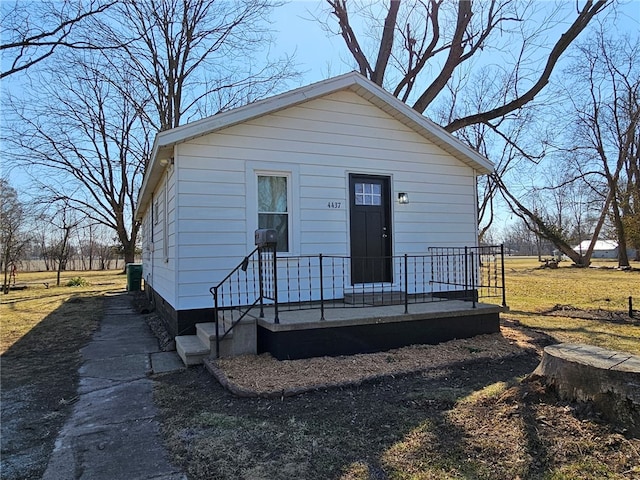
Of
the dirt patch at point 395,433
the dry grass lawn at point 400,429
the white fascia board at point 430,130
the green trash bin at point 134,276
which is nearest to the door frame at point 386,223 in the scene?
the white fascia board at point 430,130

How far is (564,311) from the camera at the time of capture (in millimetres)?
9203

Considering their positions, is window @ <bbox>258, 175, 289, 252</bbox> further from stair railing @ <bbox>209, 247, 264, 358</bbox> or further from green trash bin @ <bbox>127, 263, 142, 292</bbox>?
green trash bin @ <bbox>127, 263, 142, 292</bbox>

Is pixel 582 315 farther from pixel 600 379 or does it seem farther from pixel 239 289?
pixel 239 289

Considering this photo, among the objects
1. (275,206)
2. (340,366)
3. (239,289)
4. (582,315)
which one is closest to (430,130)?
(275,206)

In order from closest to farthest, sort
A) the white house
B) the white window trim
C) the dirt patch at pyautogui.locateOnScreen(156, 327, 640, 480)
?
the dirt patch at pyautogui.locateOnScreen(156, 327, 640, 480) < the white house < the white window trim

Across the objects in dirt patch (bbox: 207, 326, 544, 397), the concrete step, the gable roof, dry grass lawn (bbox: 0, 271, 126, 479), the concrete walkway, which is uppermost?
the gable roof

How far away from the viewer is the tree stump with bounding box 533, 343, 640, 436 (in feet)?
9.49

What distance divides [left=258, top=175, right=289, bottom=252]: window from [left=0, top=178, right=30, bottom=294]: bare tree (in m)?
15.2

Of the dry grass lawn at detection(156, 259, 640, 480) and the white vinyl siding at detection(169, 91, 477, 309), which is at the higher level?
the white vinyl siding at detection(169, 91, 477, 309)

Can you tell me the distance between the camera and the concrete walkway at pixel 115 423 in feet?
9.03

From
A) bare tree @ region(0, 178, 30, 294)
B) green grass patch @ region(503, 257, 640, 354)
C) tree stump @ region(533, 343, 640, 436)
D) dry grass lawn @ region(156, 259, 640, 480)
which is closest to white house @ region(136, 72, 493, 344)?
dry grass lawn @ region(156, 259, 640, 480)

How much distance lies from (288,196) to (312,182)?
460 millimetres

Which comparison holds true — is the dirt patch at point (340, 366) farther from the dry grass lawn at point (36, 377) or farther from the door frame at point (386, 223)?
the door frame at point (386, 223)

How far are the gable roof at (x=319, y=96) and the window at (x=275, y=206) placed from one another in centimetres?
100
